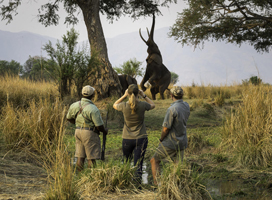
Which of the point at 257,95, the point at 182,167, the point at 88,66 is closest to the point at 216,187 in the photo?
the point at 182,167

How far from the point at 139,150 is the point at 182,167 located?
958 mm

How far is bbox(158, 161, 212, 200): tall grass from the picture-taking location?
3.88m

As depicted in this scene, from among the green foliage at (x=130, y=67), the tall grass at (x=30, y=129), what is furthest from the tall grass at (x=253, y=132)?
the green foliage at (x=130, y=67)

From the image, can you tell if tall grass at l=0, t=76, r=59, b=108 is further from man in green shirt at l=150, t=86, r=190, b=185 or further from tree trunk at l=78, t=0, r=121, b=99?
man in green shirt at l=150, t=86, r=190, b=185

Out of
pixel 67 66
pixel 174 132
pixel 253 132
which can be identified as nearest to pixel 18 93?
pixel 67 66

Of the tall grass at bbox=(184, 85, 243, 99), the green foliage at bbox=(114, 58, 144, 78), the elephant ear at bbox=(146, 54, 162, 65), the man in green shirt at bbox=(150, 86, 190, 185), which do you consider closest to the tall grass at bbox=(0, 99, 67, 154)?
the man in green shirt at bbox=(150, 86, 190, 185)

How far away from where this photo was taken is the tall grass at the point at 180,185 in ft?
12.7

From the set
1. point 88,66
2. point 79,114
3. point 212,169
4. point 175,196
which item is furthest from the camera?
point 88,66

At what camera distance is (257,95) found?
643cm

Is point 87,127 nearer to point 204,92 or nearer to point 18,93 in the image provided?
point 18,93

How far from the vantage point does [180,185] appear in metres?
3.92

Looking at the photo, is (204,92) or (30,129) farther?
(204,92)

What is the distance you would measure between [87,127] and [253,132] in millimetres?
3281

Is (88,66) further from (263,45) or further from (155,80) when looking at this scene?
(263,45)
